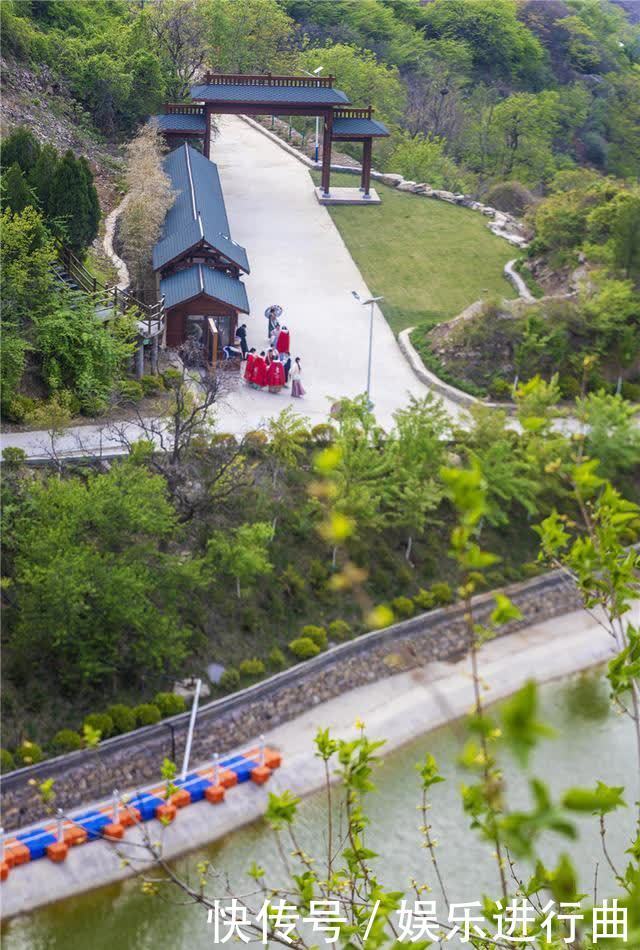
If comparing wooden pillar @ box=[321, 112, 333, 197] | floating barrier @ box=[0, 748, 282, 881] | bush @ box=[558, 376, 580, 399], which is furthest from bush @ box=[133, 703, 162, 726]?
wooden pillar @ box=[321, 112, 333, 197]

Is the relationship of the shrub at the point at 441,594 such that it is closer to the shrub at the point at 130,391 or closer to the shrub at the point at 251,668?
the shrub at the point at 251,668

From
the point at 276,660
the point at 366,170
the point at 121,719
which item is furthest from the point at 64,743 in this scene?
the point at 366,170

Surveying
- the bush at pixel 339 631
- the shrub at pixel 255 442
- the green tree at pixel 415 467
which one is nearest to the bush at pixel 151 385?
the shrub at pixel 255 442

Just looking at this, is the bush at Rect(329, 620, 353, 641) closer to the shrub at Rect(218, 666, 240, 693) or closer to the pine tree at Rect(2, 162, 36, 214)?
the shrub at Rect(218, 666, 240, 693)

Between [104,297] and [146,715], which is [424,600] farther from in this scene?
[104,297]

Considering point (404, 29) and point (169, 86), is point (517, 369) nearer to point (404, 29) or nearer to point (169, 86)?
point (169, 86)

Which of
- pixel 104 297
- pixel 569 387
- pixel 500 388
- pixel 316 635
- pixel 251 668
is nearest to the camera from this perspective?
pixel 251 668
